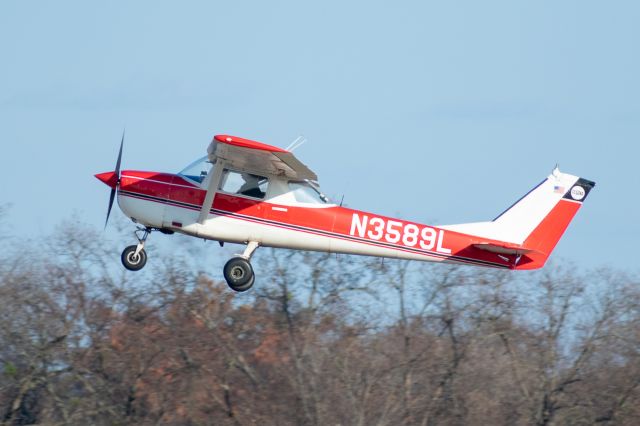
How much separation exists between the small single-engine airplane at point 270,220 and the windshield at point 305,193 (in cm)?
1

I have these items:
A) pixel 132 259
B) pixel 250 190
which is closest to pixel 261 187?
pixel 250 190

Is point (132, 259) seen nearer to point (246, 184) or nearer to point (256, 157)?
point (246, 184)

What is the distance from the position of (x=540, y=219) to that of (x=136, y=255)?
6.12m

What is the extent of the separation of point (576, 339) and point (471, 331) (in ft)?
7.59

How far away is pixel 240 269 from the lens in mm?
16359

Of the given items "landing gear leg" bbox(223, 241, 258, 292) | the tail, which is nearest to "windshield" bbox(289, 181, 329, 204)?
"landing gear leg" bbox(223, 241, 258, 292)

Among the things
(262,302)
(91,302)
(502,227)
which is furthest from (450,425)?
(91,302)

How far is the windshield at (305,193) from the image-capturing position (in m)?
16.2

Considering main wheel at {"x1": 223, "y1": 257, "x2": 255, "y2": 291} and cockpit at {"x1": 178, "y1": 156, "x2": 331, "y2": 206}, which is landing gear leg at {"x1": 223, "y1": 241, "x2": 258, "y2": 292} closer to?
main wheel at {"x1": 223, "y1": 257, "x2": 255, "y2": 291}

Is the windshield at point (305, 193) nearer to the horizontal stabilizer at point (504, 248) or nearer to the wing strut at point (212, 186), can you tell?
the wing strut at point (212, 186)

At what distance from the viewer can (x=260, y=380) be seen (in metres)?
23.5

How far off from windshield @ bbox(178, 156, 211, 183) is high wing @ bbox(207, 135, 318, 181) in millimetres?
370

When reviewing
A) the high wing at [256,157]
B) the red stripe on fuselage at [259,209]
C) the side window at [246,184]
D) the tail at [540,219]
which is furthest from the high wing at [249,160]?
the tail at [540,219]

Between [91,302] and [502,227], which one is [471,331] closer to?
[502,227]
